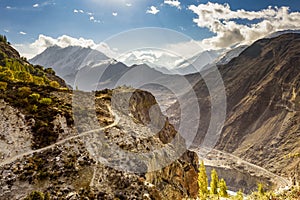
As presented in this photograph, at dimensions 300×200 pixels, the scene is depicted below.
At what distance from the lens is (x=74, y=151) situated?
35.6 m

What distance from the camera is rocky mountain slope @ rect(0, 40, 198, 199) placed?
100 feet

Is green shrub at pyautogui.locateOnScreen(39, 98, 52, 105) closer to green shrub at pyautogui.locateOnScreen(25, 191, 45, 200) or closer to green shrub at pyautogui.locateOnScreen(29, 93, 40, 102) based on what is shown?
green shrub at pyautogui.locateOnScreen(29, 93, 40, 102)

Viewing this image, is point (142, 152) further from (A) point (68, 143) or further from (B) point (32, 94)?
(B) point (32, 94)

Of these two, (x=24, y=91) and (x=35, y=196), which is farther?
(x=24, y=91)

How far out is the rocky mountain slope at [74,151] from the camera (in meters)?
30.5

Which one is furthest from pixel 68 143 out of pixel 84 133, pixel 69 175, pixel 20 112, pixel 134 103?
pixel 134 103

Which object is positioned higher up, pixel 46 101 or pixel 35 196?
pixel 46 101

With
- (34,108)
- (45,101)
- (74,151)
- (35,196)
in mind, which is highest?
(45,101)

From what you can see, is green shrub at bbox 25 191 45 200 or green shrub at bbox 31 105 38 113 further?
green shrub at bbox 31 105 38 113

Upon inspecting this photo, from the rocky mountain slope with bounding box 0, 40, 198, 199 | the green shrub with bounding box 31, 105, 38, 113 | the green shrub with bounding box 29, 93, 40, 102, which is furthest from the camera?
the green shrub with bounding box 29, 93, 40, 102

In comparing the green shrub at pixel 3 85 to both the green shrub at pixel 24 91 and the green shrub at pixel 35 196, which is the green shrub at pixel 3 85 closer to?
the green shrub at pixel 24 91

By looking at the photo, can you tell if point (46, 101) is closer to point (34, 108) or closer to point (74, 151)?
point (34, 108)

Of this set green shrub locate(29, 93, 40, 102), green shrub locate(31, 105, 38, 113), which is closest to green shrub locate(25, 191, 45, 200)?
green shrub locate(31, 105, 38, 113)

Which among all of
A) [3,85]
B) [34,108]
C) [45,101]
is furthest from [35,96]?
[3,85]
